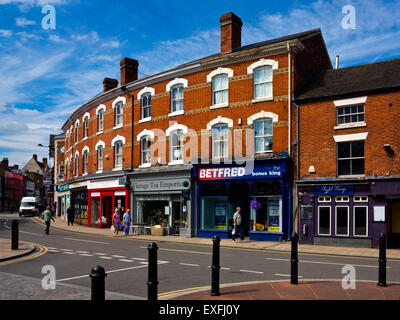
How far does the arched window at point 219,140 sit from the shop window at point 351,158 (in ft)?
20.4

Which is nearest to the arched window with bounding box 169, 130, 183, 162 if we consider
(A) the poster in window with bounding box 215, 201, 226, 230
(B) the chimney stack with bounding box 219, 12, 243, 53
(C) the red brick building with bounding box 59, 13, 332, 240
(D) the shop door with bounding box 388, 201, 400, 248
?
(C) the red brick building with bounding box 59, 13, 332, 240

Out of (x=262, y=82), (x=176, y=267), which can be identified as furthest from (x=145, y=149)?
(x=176, y=267)

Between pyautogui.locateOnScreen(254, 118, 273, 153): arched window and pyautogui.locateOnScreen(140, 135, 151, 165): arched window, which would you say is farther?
pyautogui.locateOnScreen(140, 135, 151, 165): arched window

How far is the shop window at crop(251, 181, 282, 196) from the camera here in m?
20.1

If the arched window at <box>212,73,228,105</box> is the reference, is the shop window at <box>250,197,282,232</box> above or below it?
below

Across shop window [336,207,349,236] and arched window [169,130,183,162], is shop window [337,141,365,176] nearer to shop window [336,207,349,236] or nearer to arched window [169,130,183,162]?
shop window [336,207,349,236]

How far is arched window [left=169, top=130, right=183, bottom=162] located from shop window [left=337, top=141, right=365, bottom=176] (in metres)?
9.40

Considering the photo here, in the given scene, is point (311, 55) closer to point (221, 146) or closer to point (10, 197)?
point (221, 146)

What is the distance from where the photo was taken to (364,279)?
9648 mm

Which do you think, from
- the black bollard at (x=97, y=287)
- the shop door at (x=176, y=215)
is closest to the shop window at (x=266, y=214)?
the shop door at (x=176, y=215)

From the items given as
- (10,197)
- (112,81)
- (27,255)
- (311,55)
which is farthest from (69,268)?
(10,197)

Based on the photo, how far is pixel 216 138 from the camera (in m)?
22.6

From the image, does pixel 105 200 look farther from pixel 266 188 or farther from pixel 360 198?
pixel 360 198

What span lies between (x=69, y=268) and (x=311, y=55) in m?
17.5
